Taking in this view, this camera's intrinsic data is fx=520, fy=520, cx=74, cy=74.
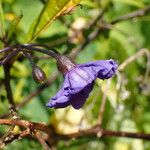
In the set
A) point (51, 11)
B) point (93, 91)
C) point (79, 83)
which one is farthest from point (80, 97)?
point (93, 91)

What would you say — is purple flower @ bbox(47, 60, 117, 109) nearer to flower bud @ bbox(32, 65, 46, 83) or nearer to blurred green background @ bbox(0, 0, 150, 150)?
flower bud @ bbox(32, 65, 46, 83)

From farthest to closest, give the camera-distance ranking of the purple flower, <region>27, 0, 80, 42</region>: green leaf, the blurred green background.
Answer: the blurred green background → <region>27, 0, 80, 42</region>: green leaf → the purple flower

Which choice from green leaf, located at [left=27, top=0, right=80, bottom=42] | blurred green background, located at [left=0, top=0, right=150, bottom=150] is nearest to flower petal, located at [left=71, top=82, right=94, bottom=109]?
green leaf, located at [left=27, top=0, right=80, bottom=42]

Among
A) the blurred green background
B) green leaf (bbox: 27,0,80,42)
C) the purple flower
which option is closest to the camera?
the purple flower

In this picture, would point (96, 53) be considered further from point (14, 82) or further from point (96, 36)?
point (14, 82)

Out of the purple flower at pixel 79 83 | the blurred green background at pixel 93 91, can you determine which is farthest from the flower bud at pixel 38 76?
the blurred green background at pixel 93 91

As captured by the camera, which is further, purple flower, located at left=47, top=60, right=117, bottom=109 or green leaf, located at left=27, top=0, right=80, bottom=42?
green leaf, located at left=27, top=0, right=80, bottom=42

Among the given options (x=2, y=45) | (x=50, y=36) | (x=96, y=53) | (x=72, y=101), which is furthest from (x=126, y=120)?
(x=72, y=101)
